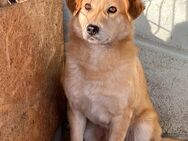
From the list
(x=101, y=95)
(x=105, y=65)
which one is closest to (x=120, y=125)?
(x=101, y=95)

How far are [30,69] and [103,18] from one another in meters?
0.45

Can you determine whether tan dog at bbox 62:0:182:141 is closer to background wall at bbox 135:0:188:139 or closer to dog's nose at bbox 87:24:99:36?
dog's nose at bbox 87:24:99:36

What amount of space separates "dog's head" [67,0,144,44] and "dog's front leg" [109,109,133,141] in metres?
0.43

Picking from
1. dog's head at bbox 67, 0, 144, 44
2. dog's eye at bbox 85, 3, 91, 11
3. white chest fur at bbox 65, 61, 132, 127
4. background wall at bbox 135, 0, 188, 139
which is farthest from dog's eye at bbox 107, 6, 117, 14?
background wall at bbox 135, 0, 188, 139

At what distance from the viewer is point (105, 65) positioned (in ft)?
7.60

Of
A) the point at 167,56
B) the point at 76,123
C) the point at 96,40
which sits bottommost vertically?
the point at 76,123

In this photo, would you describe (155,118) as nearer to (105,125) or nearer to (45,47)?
(105,125)

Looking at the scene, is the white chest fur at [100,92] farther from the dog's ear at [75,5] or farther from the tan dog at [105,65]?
the dog's ear at [75,5]

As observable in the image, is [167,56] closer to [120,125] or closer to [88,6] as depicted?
[120,125]

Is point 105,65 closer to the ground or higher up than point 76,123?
higher up

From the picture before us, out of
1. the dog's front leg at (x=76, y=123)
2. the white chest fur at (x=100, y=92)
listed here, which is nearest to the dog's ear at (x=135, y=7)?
the white chest fur at (x=100, y=92)

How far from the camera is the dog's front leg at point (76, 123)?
97.3 inches

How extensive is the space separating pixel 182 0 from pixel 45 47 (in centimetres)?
110

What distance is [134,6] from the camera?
222cm
